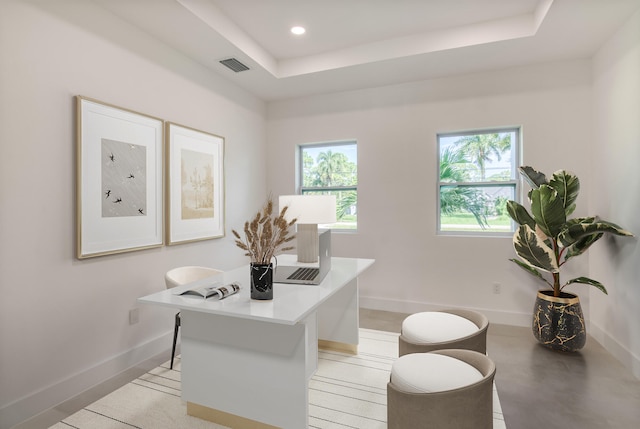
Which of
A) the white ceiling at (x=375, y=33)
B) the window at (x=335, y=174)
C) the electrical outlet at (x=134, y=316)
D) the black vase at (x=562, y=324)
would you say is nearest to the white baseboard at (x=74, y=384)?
the electrical outlet at (x=134, y=316)

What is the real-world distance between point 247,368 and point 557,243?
2.71m

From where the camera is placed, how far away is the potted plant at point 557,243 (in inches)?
104

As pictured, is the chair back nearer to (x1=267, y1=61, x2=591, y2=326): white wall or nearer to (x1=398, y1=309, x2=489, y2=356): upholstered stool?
(x1=398, y1=309, x2=489, y2=356): upholstered stool

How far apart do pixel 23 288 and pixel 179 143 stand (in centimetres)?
161

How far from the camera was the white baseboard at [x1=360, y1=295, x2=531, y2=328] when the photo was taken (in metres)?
3.46

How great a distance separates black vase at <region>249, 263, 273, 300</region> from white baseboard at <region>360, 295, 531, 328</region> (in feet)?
8.50

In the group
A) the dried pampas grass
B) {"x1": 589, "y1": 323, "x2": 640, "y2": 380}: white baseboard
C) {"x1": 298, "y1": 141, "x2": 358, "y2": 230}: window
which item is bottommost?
{"x1": 589, "y1": 323, "x2": 640, "y2": 380}: white baseboard

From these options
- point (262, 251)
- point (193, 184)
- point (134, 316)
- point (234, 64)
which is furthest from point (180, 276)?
point (234, 64)

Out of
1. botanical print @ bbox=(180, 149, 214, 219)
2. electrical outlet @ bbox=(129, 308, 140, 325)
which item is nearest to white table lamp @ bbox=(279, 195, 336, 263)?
botanical print @ bbox=(180, 149, 214, 219)

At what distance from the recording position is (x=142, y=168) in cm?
268

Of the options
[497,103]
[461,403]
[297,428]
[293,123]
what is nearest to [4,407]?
[297,428]

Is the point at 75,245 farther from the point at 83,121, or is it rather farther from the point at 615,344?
the point at 615,344

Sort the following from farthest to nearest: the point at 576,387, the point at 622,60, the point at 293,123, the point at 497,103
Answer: the point at 293,123 → the point at 497,103 → the point at 622,60 → the point at 576,387

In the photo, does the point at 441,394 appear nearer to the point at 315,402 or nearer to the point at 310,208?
the point at 315,402
